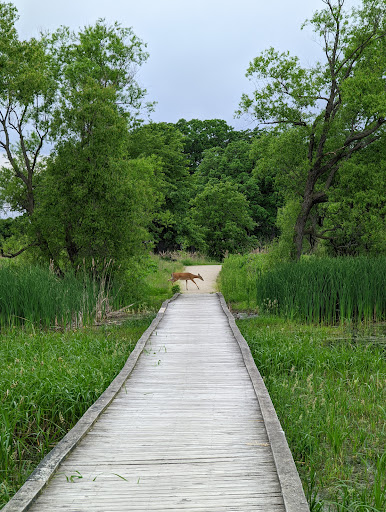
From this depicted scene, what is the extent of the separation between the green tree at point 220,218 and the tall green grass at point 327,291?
2096 cm

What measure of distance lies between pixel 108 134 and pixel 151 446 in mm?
10925

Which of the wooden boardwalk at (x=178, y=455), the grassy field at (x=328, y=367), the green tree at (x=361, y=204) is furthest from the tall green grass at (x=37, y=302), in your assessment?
the green tree at (x=361, y=204)

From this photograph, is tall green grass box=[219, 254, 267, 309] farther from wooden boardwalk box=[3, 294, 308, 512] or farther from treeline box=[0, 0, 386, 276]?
wooden boardwalk box=[3, 294, 308, 512]

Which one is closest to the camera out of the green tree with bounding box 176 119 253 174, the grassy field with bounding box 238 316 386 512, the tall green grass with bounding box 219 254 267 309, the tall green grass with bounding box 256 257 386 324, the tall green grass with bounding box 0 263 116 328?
the grassy field with bounding box 238 316 386 512

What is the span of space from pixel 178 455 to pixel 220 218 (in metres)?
30.5

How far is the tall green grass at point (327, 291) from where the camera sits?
37.8 feet

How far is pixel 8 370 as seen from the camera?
6.48m

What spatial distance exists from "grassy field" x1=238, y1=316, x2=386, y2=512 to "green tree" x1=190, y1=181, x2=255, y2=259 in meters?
24.5

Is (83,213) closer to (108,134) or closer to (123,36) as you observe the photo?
(108,134)

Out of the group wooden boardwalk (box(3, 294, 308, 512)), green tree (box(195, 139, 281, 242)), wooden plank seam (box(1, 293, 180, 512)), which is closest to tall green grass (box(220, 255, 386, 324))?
wooden boardwalk (box(3, 294, 308, 512))

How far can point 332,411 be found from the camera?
16.9ft

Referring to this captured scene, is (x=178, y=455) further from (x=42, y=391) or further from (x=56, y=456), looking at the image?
(x=42, y=391)

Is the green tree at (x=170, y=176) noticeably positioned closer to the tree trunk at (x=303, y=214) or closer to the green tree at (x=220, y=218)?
the green tree at (x=220, y=218)

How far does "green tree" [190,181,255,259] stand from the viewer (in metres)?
33.9
